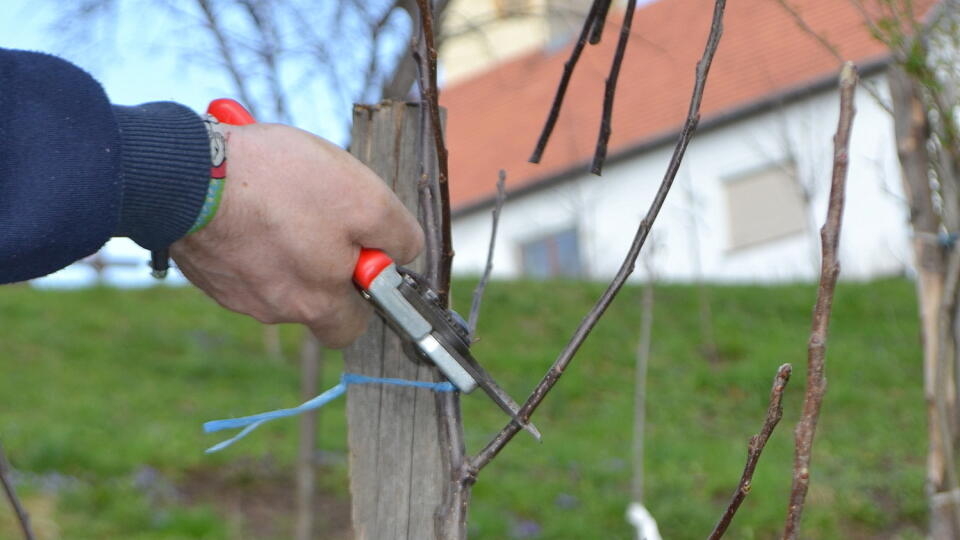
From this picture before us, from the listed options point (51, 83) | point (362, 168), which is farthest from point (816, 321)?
point (51, 83)

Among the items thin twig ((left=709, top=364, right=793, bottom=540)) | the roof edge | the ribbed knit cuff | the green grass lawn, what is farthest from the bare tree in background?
the roof edge

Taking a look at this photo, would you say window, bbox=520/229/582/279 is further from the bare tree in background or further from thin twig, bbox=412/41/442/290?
thin twig, bbox=412/41/442/290

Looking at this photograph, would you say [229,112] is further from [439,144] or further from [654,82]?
[654,82]

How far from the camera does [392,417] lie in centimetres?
190

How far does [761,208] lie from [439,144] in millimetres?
Result: 16715

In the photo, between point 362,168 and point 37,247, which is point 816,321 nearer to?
point 362,168

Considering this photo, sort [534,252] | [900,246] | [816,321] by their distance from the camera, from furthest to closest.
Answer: [534,252]
[900,246]
[816,321]

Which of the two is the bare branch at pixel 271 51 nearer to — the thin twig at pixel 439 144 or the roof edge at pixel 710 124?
the thin twig at pixel 439 144

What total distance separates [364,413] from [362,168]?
52 cm

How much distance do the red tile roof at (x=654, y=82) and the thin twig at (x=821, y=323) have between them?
47.8 feet

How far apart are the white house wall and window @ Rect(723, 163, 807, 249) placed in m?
0.15

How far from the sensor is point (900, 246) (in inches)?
613

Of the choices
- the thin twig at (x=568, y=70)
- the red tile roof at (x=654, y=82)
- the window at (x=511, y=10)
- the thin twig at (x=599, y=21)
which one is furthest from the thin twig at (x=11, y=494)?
the red tile roof at (x=654, y=82)

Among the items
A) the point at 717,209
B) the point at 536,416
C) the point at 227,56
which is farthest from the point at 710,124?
the point at 227,56
